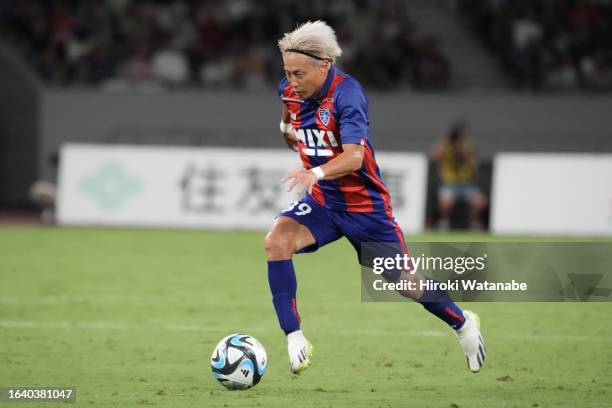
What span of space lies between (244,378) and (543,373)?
2039 millimetres

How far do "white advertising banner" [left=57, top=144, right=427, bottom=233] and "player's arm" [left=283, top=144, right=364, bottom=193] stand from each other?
1115 cm

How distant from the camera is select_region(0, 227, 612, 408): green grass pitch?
6.52 meters

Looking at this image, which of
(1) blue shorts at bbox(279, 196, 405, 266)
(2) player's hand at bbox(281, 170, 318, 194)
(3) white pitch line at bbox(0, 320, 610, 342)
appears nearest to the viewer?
(2) player's hand at bbox(281, 170, 318, 194)

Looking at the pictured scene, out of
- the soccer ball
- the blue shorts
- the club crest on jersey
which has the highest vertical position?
the club crest on jersey

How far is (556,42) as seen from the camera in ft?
71.5

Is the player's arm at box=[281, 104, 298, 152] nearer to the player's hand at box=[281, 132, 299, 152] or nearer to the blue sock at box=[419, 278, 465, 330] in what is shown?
the player's hand at box=[281, 132, 299, 152]

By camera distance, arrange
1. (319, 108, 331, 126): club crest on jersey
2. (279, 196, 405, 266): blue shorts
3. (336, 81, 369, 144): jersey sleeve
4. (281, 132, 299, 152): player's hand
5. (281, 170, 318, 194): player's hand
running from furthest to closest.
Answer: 1. (281, 132, 299, 152): player's hand
2. (279, 196, 405, 266): blue shorts
3. (319, 108, 331, 126): club crest on jersey
4. (336, 81, 369, 144): jersey sleeve
5. (281, 170, 318, 194): player's hand

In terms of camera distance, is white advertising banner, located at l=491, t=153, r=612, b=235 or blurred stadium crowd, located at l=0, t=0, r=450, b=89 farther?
blurred stadium crowd, located at l=0, t=0, r=450, b=89

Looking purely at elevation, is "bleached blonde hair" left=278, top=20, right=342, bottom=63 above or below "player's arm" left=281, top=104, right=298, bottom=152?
above

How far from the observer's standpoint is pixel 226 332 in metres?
8.78

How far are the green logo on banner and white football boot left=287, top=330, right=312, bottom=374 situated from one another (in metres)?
11.5

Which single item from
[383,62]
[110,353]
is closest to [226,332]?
[110,353]

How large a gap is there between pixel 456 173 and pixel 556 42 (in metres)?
5.09

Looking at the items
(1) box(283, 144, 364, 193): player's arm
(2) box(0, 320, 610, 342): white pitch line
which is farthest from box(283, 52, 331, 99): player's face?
(2) box(0, 320, 610, 342): white pitch line
